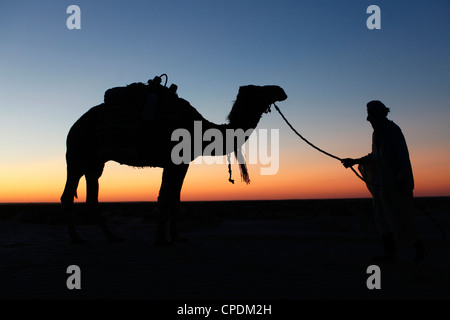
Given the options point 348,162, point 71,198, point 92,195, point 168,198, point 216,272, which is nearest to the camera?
point 216,272

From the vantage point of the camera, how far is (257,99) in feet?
22.3

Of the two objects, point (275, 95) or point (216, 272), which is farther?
point (275, 95)

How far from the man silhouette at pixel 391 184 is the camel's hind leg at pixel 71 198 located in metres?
5.22

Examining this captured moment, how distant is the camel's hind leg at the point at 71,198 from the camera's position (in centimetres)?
724

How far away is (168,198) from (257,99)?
231 cm

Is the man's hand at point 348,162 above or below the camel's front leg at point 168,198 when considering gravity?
above

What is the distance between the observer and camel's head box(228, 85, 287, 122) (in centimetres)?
679

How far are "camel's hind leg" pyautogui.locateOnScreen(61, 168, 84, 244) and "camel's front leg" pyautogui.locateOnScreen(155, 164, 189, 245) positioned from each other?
168 cm

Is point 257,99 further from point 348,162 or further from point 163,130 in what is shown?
point 348,162

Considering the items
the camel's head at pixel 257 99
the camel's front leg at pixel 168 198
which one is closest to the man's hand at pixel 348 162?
the camel's head at pixel 257 99

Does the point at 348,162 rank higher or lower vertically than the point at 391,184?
higher

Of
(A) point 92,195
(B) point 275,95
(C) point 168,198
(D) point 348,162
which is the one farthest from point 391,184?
(A) point 92,195

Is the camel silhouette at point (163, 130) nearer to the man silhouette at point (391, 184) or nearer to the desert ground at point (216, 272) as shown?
the desert ground at point (216, 272)

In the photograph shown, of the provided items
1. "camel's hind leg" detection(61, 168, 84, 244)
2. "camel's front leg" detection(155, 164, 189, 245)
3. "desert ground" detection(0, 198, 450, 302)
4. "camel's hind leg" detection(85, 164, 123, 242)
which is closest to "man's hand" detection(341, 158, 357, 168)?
"desert ground" detection(0, 198, 450, 302)
